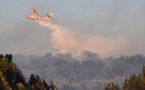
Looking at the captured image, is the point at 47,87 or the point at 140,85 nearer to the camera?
the point at 47,87

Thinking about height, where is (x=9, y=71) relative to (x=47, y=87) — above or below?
above

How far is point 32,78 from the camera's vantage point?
189 ft

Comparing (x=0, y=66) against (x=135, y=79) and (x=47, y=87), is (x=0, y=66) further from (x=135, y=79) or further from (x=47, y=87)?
(x=135, y=79)

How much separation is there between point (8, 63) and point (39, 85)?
35.2 feet

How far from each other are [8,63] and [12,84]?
10.7 feet

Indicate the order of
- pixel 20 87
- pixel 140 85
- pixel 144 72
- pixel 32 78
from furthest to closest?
pixel 144 72, pixel 140 85, pixel 32 78, pixel 20 87

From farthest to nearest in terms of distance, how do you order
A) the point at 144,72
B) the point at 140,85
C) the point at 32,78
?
the point at 144,72, the point at 140,85, the point at 32,78

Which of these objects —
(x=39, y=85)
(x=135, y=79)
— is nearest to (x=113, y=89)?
(x=135, y=79)

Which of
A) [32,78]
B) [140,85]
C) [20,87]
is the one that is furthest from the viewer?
[140,85]

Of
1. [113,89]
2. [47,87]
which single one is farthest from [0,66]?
[113,89]

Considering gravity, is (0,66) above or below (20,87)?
above

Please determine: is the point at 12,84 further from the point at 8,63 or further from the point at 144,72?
the point at 144,72

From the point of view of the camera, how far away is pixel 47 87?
46625 millimetres

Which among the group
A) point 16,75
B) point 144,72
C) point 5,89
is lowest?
point 5,89
